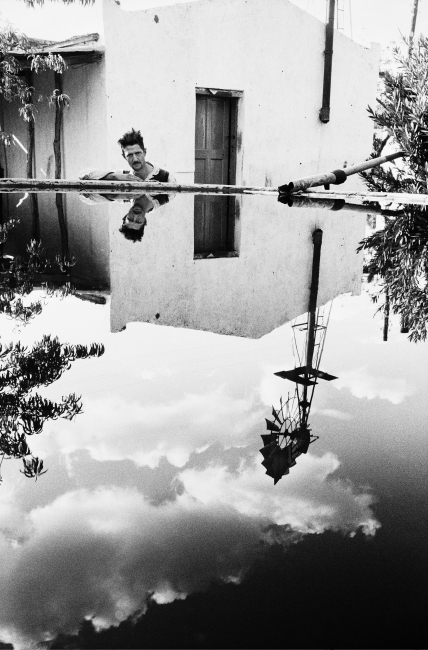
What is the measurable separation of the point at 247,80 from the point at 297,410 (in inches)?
365

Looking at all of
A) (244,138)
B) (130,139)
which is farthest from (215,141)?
(130,139)

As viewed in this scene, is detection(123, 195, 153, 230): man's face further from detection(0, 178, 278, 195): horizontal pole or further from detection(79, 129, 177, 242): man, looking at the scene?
detection(0, 178, 278, 195): horizontal pole

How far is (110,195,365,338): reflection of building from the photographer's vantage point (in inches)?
107

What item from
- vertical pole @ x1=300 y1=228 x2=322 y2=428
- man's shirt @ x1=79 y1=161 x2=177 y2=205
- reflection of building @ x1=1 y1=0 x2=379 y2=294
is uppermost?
reflection of building @ x1=1 y1=0 x2=379 y2=294

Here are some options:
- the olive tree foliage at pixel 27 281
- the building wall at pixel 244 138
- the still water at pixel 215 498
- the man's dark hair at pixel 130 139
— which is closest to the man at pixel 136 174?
the man's dark hair at pixel 130 139

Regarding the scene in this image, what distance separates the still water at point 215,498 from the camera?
91cm

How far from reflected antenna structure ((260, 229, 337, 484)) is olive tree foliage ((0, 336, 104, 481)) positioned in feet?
1.53

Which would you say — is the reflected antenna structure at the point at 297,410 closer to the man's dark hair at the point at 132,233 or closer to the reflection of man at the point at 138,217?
the man's dark hair at the point at 132,233

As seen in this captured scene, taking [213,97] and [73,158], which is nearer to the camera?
[213,97]

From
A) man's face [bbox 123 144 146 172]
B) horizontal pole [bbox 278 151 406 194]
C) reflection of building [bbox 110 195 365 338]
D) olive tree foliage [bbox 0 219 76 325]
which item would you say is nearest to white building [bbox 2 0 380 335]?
man's face [bbox 123 144 146 172]

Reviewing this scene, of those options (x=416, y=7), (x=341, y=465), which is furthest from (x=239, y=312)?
(x=416, y=7)

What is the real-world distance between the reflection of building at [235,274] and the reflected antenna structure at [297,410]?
20 cm

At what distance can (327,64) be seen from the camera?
1119cm

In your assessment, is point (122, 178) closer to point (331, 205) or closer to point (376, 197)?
point (331, 205)
